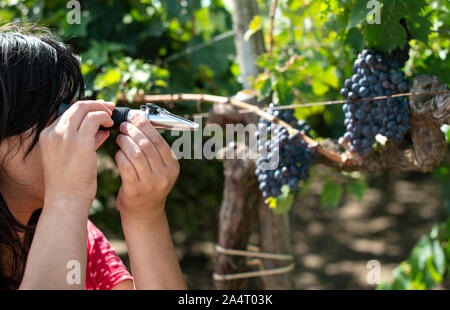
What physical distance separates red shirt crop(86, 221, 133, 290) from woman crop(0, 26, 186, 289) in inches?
8.1

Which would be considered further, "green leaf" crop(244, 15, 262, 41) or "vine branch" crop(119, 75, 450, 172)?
"green leaf" crop(244, 15, 262, 41)

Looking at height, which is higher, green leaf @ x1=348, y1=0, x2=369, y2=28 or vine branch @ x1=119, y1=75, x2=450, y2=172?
green leaf @ x1=348, y1=0, x2=369, y2=28

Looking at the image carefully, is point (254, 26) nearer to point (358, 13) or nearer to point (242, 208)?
point (358, 13)

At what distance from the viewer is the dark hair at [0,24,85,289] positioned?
92 centimetres

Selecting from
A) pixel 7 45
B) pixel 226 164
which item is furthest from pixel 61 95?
pixel 226 164

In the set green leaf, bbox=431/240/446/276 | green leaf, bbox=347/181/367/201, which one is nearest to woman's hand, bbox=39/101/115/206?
green leaf, bbox=347/181/367/201

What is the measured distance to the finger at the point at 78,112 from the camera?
0.84 meters

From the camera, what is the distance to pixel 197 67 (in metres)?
1.99

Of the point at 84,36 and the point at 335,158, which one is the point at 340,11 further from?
the point at 84,36

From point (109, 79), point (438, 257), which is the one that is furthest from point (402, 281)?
point (109, 79)

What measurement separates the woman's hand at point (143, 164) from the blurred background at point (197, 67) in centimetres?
54

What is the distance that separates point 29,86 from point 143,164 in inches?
11.3

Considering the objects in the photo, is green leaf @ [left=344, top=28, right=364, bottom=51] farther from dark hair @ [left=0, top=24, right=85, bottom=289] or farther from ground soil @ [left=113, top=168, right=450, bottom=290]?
ground soil @ [left=113, top=168, right=450, bottom=290]

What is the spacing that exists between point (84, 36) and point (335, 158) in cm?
128
